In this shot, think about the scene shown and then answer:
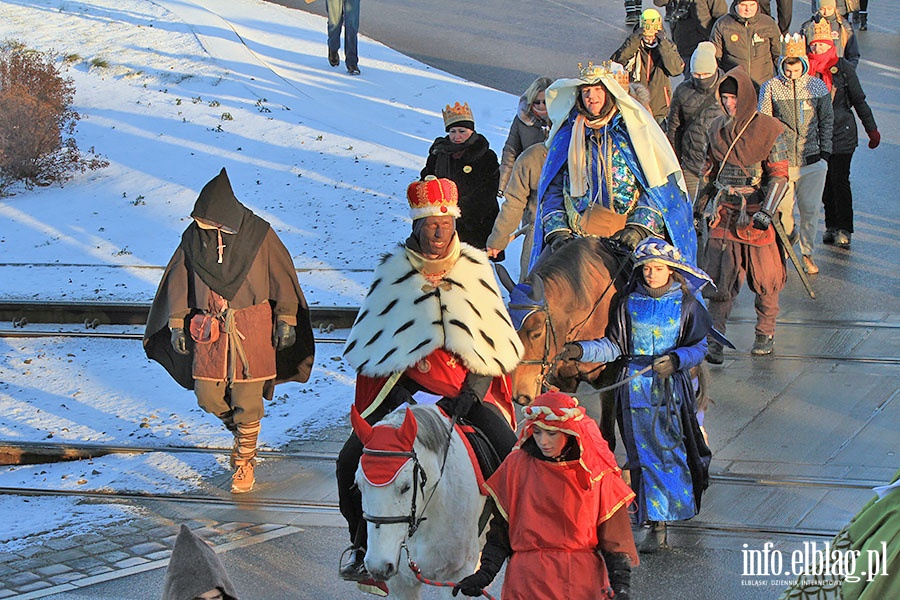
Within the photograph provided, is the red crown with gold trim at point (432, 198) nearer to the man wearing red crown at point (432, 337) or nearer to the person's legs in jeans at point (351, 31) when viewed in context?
the man wearing red crown at point (432, 337)

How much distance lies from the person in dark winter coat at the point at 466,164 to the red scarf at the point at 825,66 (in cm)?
379

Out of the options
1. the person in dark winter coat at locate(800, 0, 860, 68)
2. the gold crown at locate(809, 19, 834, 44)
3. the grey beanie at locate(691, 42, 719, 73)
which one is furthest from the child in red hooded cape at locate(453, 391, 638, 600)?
the person in dark winter coat at locate(800, 0, 860, 68)

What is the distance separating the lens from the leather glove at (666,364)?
24.3ft

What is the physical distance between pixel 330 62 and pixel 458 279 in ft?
47.3

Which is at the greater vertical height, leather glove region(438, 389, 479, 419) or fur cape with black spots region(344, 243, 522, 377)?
fur cape with black spots region(344, 243, 522, 377)

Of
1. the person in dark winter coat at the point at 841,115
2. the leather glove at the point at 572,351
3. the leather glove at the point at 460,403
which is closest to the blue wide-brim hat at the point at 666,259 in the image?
the leather glove at the point at 572,351

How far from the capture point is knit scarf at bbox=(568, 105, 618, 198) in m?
9.38

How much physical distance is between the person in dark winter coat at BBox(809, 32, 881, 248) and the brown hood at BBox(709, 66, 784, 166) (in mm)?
2549

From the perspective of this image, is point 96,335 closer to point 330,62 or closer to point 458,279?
point 458,279

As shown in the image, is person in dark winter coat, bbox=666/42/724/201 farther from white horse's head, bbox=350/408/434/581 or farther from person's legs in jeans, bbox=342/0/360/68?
person's legs in jeans, bbox=342/0/360/68

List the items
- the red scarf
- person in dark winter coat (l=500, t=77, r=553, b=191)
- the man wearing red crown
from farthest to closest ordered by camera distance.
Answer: the red scarf < person in dark winter coat (l=500, t=77, r=553, b=191) < the man wearing red crown

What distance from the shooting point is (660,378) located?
7574 mm

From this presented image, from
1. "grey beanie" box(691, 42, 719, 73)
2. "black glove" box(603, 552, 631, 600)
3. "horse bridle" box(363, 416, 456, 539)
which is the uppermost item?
"grey beanie" box(691, 42, 719, 73)

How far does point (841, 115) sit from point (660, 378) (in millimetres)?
6687
